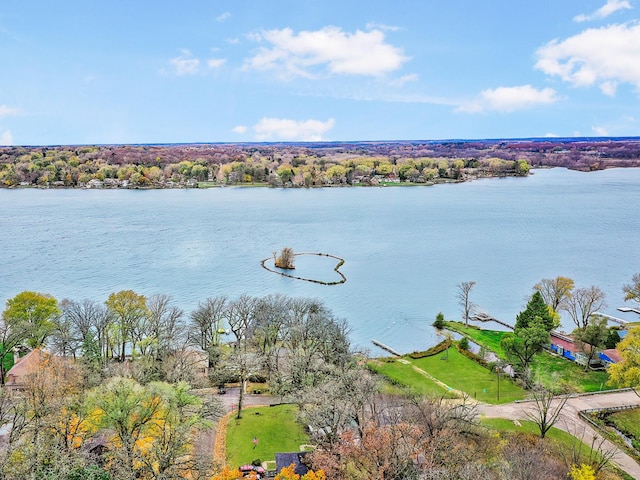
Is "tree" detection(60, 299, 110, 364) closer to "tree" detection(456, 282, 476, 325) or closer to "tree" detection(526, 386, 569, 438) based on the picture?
"tree" detection(526, 386, 569, 438)

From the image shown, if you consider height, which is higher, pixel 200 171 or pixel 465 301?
pixel 200 171

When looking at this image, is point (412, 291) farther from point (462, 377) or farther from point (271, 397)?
point (271, 397)

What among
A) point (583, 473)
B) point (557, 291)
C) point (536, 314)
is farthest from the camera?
point (557, 291)

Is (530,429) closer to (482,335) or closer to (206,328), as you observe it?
(482,335)

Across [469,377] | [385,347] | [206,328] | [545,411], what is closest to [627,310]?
[469,377]

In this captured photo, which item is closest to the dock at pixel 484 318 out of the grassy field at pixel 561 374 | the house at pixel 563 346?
the grassy field at pixel 561 374

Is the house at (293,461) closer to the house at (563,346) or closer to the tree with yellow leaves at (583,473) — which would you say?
the tree with yellow leaves at (583,473)

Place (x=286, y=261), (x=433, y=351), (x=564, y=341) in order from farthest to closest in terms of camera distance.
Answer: (x=286, y=261), (x=433, y=351), (x=564, y=341)
